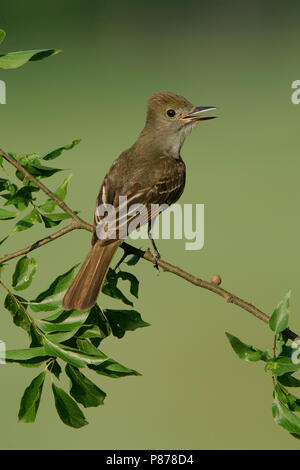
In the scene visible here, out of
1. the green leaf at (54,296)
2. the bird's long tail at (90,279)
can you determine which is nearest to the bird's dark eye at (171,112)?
the bird's long tail at (90,279)

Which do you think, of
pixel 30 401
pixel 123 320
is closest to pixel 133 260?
pixel 123 320

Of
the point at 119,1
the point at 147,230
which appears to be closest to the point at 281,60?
the point at 119,1

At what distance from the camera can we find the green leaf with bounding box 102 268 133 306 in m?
3.21

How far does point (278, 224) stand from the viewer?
12391mm

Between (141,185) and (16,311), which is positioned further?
(141,185)

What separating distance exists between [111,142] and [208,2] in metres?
8.07

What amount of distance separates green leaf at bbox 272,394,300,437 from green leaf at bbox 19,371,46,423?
0.74m

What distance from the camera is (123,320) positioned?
10.1ft

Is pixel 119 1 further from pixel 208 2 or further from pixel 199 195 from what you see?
pixel 199 195

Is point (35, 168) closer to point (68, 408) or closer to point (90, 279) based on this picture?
point (90, 279)

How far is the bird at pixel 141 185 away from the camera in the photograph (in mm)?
3408

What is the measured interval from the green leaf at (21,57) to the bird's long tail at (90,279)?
2.44 ft

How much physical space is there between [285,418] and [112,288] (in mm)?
896

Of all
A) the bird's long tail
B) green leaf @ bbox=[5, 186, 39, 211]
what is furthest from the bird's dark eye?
green leaf @ bbox=[5, 186, 39, 211]
